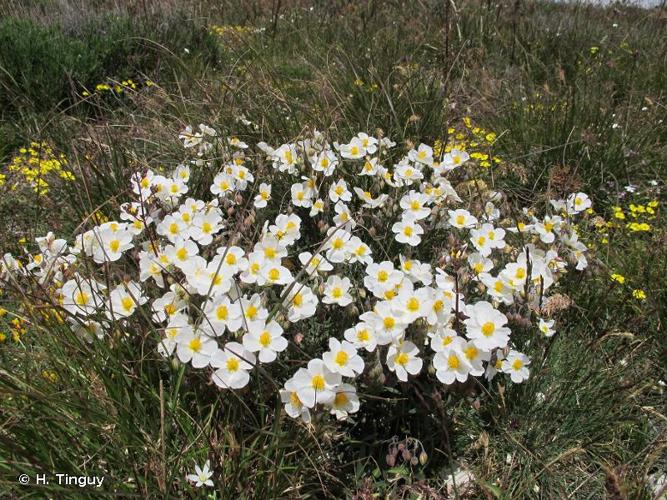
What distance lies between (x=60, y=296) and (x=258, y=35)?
511cm

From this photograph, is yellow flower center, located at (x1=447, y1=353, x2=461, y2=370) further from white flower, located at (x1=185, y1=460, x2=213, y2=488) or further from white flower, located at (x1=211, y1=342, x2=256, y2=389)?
white flower, located at (x1=185, y1=460, x2=213, y2=488)

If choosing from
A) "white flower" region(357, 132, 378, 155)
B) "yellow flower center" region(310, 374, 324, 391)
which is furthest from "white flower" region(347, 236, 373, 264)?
"white flower" region(357, 132, 378, 155)

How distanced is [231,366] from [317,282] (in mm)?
440

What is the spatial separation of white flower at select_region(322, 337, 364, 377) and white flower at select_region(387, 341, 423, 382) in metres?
0.10

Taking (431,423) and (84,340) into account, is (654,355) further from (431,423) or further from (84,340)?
(84,340)

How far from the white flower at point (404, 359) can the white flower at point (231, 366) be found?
0.41 meters

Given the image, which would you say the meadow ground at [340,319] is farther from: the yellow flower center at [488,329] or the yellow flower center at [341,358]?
the yellow flower center at [488,329]

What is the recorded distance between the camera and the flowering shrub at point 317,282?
1.63 metres

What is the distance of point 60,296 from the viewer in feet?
6.21

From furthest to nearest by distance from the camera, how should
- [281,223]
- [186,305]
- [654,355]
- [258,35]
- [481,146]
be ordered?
[258,35] → [481,146] → [654,355] → [281,223] → [186,305]

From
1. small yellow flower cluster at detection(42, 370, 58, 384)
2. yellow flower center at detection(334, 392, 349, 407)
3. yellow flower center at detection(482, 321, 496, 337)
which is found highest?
yellow flower center at detection(482, 321, 496, 337)

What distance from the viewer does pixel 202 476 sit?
158 cm

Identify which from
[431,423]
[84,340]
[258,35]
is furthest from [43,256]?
[258,35]

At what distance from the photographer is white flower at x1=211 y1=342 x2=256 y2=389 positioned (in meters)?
1.58
